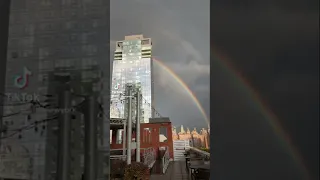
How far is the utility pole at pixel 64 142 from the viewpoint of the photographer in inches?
57.0

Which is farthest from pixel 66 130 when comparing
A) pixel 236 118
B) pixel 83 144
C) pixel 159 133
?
pixel 159 133

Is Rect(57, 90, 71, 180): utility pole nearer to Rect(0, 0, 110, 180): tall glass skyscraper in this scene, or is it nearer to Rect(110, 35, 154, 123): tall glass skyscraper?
Rect(0, 0, 110, 180): tall glass skyscraper

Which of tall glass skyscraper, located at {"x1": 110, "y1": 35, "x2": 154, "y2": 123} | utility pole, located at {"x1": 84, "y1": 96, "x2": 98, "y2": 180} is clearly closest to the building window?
tall glass skyscraper, located at {"x1": 110, "y1": 35, "x2": 154, "y2": 123}

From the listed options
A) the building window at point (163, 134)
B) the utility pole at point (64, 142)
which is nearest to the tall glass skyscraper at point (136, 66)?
the building window at point (163, 134)

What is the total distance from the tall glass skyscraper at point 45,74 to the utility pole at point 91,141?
0.03m

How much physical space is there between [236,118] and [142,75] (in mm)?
4504

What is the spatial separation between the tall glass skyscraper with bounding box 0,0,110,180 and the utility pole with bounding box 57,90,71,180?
2 centimetres

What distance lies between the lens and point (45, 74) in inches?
59.9

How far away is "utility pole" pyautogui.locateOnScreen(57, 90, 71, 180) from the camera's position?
145 centimetres

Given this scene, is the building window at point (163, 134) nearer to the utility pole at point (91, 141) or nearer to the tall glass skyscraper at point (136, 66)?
the tall glass skyscraper at point (136, 66)

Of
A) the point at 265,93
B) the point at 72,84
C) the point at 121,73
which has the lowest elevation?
the point at 265,93

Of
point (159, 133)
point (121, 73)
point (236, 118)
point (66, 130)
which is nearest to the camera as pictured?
point (236, 118)

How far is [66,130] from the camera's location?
147 centimetres

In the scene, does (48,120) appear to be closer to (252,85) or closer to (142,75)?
(252,85)
